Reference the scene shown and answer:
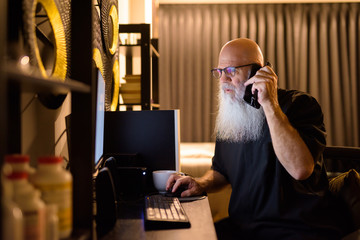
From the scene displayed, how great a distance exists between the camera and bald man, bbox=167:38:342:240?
4.24 feet

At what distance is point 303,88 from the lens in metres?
4.70

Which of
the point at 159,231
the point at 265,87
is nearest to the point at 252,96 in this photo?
the point at 265,87

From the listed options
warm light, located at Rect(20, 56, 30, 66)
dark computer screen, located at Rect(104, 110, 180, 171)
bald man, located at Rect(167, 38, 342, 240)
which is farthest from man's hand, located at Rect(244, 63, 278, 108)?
warm light, located at Rect(20, 56, 30, 66)

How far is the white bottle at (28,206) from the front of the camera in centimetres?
55

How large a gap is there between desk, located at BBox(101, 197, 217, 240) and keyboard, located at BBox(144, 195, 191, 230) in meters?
0.02

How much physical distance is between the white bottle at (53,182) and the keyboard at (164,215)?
354mm

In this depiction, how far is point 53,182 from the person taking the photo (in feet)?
2.05

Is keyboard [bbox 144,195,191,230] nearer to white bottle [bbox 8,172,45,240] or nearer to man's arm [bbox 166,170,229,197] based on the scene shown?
man's arm [bbox 166,170,229,197]

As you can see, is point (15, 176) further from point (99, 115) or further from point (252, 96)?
point (252, 96)

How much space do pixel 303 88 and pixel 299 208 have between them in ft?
12.1

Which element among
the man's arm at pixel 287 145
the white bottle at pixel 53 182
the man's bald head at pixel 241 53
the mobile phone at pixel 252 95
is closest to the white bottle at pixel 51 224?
the white bottle at pixel 53 182

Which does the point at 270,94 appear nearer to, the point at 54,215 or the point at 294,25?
the point at 54,215

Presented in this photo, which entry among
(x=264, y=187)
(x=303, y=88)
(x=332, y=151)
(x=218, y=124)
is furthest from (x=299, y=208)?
(x=303, y=88)

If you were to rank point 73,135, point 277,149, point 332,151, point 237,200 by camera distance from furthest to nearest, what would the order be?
point 332,151 → point 237,200 → point 277,149 → point 73,135
